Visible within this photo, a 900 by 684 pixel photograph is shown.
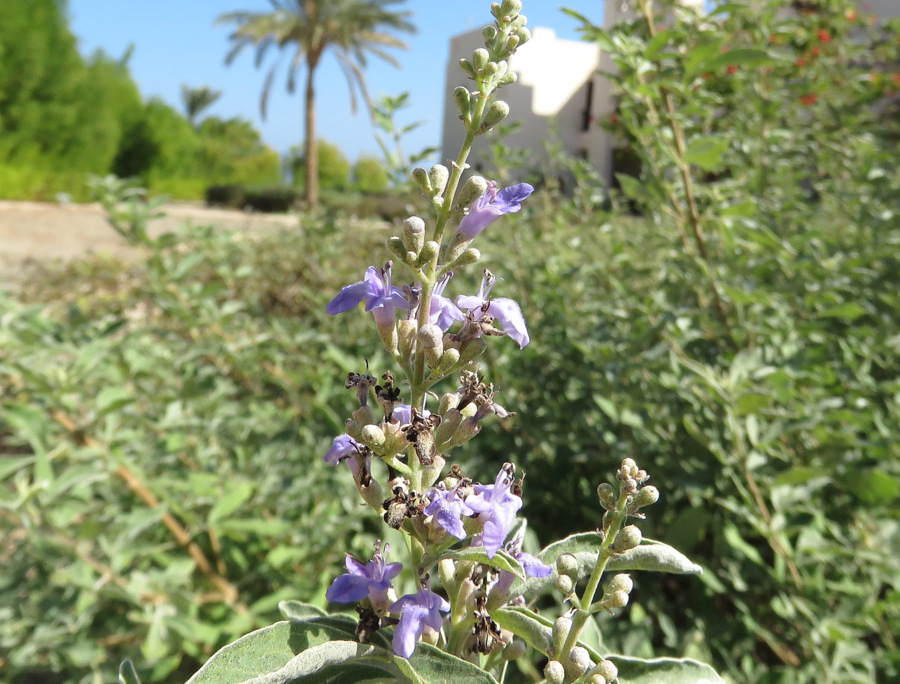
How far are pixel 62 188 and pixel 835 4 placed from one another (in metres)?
25.7

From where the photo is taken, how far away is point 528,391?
2.79 meters

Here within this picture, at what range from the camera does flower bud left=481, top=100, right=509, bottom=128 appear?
0.72 meters

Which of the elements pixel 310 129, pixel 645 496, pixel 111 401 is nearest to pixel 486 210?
pixel 645 496

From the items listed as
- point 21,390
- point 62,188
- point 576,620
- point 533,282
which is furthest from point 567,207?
point 62,188

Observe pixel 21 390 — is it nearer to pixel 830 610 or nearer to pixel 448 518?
pixel 448 518

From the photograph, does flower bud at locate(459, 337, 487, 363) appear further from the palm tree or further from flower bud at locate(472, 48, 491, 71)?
the palm tree

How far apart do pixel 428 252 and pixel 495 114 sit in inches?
7.1

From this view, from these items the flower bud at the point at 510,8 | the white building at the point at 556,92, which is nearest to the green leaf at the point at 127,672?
the flower bud at the point at 510,8

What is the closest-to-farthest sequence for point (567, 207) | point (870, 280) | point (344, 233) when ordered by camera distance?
point (870, 280) < point (567, 207) < point (344, 233)

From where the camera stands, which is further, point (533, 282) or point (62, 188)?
point (62, 188)

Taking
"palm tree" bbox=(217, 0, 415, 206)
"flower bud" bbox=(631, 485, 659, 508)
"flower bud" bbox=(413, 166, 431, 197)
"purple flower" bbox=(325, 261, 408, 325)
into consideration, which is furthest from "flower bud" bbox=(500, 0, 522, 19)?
"palm tree" bbox=(217, 0, 415, 206)

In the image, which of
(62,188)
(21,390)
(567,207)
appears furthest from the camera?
(62,188)

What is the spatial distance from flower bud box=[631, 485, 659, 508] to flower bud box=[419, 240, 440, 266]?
1.12ft

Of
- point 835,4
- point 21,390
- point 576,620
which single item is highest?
point 835,4
